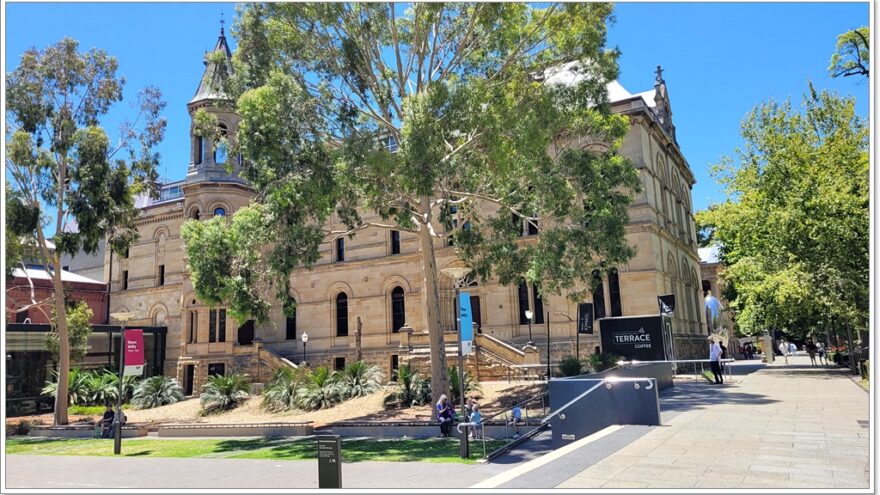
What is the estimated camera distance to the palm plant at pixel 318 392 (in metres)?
24.8

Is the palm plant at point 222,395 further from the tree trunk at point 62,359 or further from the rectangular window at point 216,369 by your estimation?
the rectangular window at point 216,369

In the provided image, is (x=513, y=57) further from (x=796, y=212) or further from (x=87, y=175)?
(x=87, y=175)

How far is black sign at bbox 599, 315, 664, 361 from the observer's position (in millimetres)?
24578

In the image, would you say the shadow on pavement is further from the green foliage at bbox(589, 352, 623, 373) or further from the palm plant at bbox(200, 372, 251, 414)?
the palm plant at bbox(200, 372, 251, 414)

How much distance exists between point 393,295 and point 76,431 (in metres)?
16.9

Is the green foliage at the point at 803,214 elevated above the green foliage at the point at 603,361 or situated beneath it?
elevated above

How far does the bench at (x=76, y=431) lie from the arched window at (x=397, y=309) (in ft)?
49.4

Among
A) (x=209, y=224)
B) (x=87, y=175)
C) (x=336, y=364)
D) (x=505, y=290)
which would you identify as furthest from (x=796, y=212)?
(x=87, y=175)

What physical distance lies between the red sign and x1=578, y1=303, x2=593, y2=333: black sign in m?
16.2

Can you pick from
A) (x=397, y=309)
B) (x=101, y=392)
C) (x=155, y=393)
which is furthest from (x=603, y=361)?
(x=101, y=392)

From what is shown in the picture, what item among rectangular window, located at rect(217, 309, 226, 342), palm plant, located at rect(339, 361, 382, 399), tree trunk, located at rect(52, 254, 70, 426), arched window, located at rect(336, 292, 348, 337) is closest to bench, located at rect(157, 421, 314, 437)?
palm plant, located at rect(339, 361, 382, 399)

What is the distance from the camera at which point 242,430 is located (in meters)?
20.8

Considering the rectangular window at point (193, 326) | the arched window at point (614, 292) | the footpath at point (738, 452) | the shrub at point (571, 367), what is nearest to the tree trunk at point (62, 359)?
the rectangular window at point (193, 326)

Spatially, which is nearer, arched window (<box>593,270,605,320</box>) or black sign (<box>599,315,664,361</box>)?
black sign (<box>599,315,664,361</box>)
